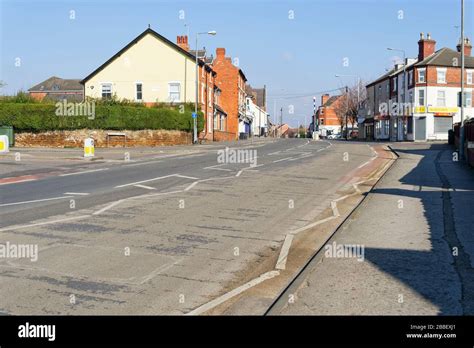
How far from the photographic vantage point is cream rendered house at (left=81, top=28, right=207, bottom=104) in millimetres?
50250

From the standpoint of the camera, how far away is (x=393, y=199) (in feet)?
47.6

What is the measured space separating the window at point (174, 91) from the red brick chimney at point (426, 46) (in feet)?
102

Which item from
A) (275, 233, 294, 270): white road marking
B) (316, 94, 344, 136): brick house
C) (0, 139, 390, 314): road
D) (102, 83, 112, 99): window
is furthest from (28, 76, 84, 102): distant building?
(275, 233, 294, 270): white road marking

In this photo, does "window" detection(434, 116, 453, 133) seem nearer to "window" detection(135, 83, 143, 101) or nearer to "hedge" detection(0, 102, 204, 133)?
"window" detection(135, 83, 143, 101)

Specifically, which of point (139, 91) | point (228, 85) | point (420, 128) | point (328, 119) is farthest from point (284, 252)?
point (328, 119)

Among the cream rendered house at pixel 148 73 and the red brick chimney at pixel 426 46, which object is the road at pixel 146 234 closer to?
the cream rendered house at pixel 148 73

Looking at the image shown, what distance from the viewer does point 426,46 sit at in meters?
63.2

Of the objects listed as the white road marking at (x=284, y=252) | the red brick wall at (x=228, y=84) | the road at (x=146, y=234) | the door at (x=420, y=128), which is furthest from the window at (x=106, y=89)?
the white road marking at (x=284, y=252)

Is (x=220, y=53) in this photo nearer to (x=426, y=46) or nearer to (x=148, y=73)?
(x=148, y=73)

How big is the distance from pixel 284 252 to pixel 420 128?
55589 millimetres
